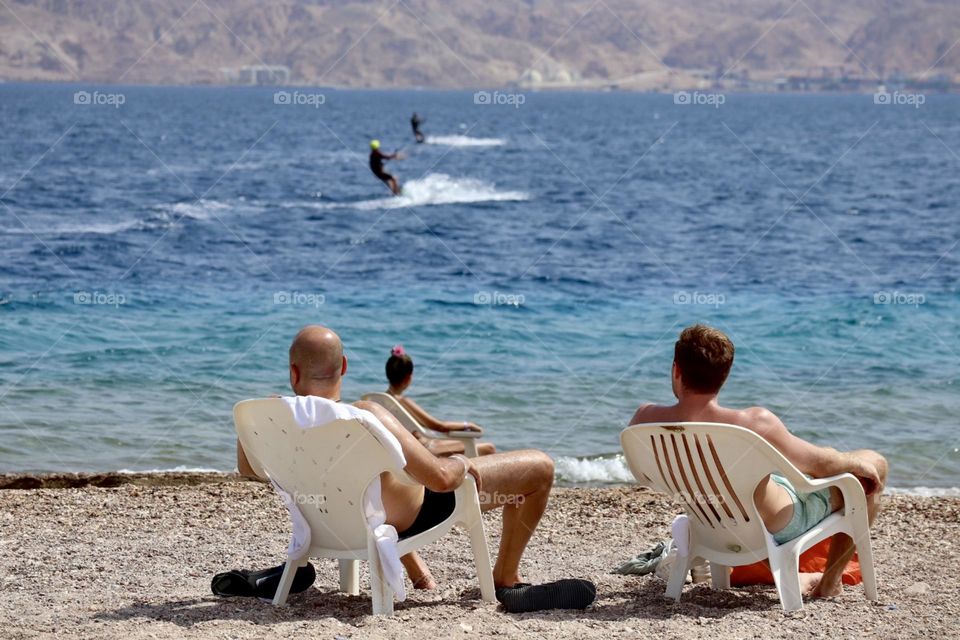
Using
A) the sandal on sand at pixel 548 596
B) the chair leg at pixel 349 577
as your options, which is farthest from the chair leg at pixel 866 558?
the chair leg at pixel 349 577

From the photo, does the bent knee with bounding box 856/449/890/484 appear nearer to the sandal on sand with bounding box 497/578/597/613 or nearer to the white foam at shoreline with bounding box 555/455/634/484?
the sandal on sand with bounding box 497/578/597/613

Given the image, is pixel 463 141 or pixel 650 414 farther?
pixel 463 141

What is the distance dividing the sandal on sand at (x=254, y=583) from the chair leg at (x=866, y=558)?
2304 mm

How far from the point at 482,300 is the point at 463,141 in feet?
193

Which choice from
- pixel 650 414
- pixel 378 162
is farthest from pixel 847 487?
pixel 378 162

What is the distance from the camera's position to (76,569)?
5.72 m

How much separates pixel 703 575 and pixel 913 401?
676 cm

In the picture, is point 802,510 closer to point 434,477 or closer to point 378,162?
point 434,477

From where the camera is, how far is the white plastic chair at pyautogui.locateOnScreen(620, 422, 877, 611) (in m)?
4.85

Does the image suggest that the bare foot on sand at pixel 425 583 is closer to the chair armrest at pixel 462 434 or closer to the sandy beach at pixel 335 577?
the sandy beach at pixel 335 577

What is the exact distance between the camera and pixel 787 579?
4961 millimetres

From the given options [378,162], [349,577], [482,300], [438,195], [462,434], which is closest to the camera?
[349,577]

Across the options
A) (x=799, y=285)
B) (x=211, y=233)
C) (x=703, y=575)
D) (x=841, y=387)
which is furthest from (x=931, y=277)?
(x=703, y=575)

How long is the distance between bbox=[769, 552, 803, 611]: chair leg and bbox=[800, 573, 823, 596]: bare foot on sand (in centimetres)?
34
